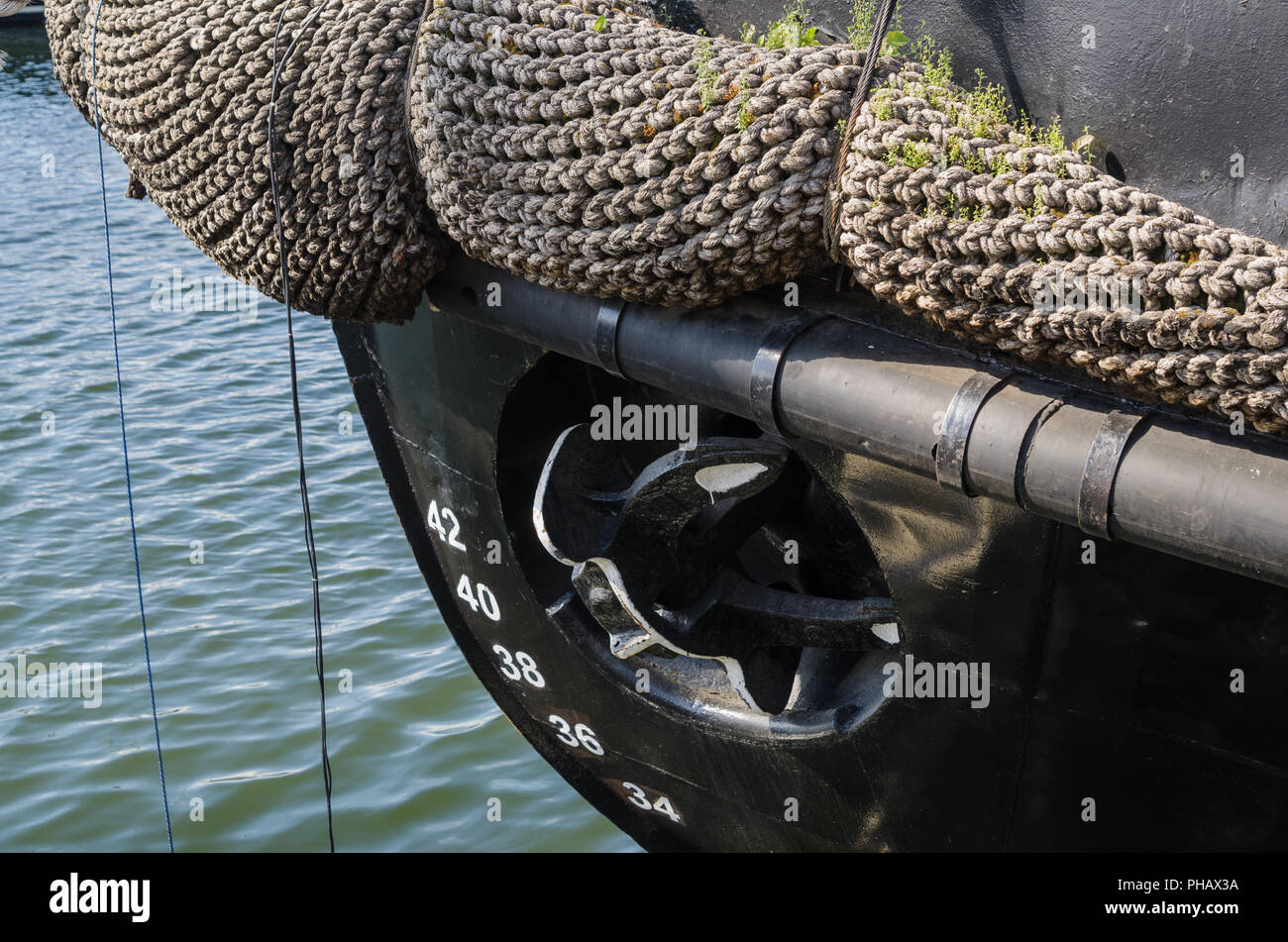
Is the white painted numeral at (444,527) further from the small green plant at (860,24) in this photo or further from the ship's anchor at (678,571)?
the small green plant at (860,24)

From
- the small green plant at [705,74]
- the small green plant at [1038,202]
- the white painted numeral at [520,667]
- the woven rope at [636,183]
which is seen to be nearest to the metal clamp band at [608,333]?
the woven rope at [636,183]

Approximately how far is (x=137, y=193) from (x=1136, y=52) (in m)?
2.31

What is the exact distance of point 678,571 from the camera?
3.16 m

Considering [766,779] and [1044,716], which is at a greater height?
[1044,716]

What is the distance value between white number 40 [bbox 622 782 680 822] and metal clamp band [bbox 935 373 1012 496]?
1.71 metres

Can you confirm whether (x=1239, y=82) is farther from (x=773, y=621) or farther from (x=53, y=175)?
(x=53, y=175)

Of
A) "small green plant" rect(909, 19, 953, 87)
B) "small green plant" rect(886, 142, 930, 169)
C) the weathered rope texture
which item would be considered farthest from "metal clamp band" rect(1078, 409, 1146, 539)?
the weathered rope texture

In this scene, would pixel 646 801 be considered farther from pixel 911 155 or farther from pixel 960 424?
pixel 911 155

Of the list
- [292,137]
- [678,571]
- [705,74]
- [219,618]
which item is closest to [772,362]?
[705,74]

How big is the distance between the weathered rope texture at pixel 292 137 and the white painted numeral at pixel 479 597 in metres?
1.03

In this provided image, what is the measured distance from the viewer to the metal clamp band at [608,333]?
8.83 feet

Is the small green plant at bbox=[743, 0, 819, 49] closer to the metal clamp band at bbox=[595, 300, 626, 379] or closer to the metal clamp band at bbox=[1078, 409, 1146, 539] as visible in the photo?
the metal clamp band at bbox=[595, 300, 626, 379]

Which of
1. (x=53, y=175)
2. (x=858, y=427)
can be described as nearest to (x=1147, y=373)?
(x=858, y=427)

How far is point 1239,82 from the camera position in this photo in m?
2.18
